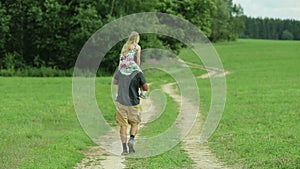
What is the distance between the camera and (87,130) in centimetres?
1655

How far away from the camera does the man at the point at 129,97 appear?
1248 cm

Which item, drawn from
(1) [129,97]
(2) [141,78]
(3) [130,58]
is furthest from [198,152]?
(3) [130,58]

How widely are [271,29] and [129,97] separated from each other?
18114cm

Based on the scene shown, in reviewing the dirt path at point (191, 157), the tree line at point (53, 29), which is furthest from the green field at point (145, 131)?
the tree line at point (53, 29)

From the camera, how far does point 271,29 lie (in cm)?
18850

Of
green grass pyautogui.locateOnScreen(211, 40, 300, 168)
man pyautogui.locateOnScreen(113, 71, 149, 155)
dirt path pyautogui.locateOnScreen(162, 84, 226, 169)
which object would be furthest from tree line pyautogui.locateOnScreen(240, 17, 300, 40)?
man pyautogui.locateOnScreen(113, 71, 149, 155)

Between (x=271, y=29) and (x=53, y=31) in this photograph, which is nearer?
(x=53, y=31)

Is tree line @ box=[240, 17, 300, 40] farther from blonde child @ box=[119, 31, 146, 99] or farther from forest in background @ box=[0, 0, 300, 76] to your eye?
blonde child @ box=[119, 31, 146, 99]

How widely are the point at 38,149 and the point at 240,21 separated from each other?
425 ft

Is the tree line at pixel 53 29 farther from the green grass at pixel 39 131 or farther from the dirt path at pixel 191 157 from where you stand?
the dirt path at pixel 191 157

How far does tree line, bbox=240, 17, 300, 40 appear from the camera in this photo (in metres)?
181

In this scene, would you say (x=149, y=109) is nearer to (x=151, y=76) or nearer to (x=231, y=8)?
(x=151, y=76)

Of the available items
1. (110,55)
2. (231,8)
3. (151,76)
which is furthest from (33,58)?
(231,8)

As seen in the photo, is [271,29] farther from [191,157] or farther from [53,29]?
[191,157]
